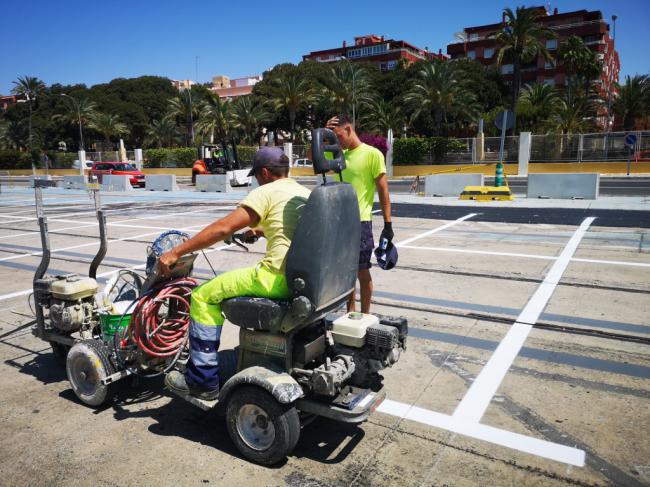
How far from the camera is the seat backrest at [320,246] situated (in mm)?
2656

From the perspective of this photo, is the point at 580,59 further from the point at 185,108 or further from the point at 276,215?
the point at 276,215

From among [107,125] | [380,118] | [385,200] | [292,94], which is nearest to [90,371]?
[385,200]

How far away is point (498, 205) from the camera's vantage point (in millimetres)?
15039

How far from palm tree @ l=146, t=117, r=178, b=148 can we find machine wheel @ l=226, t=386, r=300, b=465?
62882 mm

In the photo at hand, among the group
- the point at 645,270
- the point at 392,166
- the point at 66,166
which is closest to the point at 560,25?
the point at 392,166

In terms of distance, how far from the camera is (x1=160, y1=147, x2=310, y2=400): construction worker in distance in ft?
9.39

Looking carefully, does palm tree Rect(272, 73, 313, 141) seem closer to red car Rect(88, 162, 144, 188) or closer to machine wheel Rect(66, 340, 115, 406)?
red car Rect(88, 162, 144, 188)

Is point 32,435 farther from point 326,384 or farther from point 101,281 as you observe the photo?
point 101,281

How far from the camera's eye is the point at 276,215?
2898 millimetres

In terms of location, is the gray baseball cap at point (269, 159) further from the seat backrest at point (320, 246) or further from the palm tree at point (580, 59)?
the palm tree at point (580, 59)

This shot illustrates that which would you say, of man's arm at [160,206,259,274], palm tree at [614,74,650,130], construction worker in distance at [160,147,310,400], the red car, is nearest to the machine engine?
construction worker in distance at [160,147,310,400]

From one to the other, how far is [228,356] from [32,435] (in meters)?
1.33

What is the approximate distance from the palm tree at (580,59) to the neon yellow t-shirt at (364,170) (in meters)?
54.9

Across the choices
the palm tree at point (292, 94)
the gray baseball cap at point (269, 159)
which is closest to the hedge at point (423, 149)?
the palm tree at point (292, 94)
